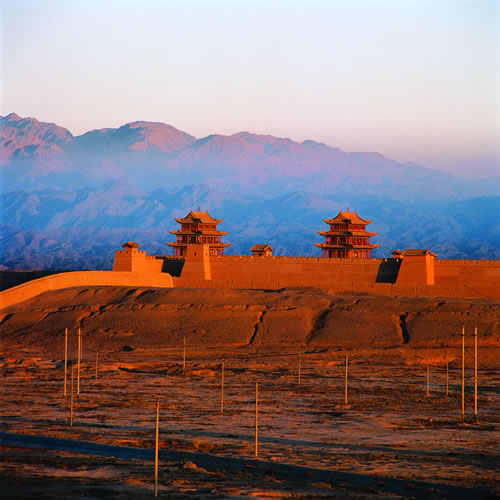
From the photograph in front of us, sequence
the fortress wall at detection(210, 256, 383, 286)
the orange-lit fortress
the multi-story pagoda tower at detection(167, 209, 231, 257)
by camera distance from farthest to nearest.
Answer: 1. the multi-story pagoda tower at detection(167, 209, 231, 257)
2. the fortress wall at detection(210, 256, 383, 286)
3. the orange-lit fortress

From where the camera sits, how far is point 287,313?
65375mm

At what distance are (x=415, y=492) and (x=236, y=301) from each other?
4534 cm

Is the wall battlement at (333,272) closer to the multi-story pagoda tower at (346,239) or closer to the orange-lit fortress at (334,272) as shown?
the orange-lit fortress at (334,272)

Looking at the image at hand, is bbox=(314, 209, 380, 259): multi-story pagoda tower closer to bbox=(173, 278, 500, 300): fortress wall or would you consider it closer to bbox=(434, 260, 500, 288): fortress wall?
bbox=(173, 278, 500, 300): fortress wall

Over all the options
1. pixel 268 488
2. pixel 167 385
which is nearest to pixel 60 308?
pixel 167 385

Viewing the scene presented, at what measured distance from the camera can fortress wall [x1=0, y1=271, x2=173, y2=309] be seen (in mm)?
70062

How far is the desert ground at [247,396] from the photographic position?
2533 cm

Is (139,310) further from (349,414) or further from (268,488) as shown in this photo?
(268,488)

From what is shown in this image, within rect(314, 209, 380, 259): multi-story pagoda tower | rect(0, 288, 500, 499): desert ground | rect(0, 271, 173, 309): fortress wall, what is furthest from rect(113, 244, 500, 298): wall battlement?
rect(314, 209, 380, 259): multi-story pagoda tower

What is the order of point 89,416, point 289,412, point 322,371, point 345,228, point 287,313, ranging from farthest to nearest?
point 345,228 → point 287,313 → point 322,371 → point 289,412 → point 89,416

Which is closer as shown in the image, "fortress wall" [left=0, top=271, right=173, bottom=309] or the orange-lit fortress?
"fortress wall" [left=0, top=271, right=173, bottom=309]

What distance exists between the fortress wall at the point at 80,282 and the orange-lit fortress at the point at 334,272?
2.20 meters

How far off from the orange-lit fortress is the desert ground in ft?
19.3

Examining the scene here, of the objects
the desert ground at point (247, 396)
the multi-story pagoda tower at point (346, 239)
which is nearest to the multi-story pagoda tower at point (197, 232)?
the multi-story pagoda tower at point (346, 239)
